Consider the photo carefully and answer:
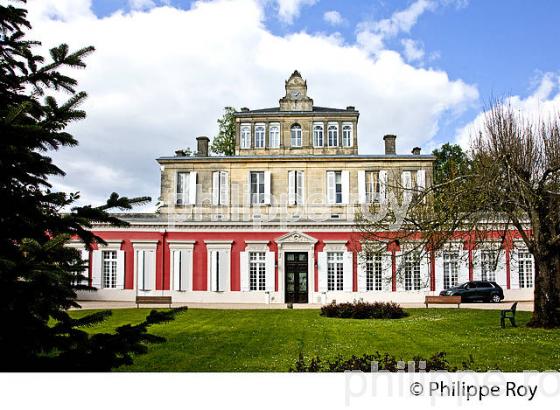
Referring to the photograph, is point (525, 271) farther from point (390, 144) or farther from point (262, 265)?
point (262, 265)

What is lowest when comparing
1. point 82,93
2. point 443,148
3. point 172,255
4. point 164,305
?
point 164,305

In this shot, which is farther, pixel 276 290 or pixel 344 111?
pixel 344 111

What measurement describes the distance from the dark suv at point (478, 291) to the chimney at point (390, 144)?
34.2 feet

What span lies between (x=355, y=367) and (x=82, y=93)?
184 inches

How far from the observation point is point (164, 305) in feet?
85.8

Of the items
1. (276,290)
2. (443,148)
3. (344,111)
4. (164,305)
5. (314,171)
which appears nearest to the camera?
(164,305)

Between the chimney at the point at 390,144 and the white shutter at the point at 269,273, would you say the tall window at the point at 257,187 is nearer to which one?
the white shutter at the point at 269,273

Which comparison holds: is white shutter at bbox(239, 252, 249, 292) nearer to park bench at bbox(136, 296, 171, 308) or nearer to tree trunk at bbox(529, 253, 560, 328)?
park bench at bbox(136, 296, 171, 308)

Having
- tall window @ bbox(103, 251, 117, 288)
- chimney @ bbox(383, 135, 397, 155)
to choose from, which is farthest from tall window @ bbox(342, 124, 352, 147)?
tall window @ bbox(103, 251, 117, 288)

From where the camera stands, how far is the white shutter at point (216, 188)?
33.4m

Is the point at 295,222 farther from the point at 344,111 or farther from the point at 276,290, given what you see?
the point at 344,111

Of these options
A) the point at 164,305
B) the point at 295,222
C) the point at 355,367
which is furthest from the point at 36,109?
the point at 295,222

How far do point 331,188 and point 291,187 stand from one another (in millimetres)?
2411

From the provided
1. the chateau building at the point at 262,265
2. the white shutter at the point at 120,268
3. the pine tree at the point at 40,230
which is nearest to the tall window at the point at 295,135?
the chateau building at the point at 262,265
